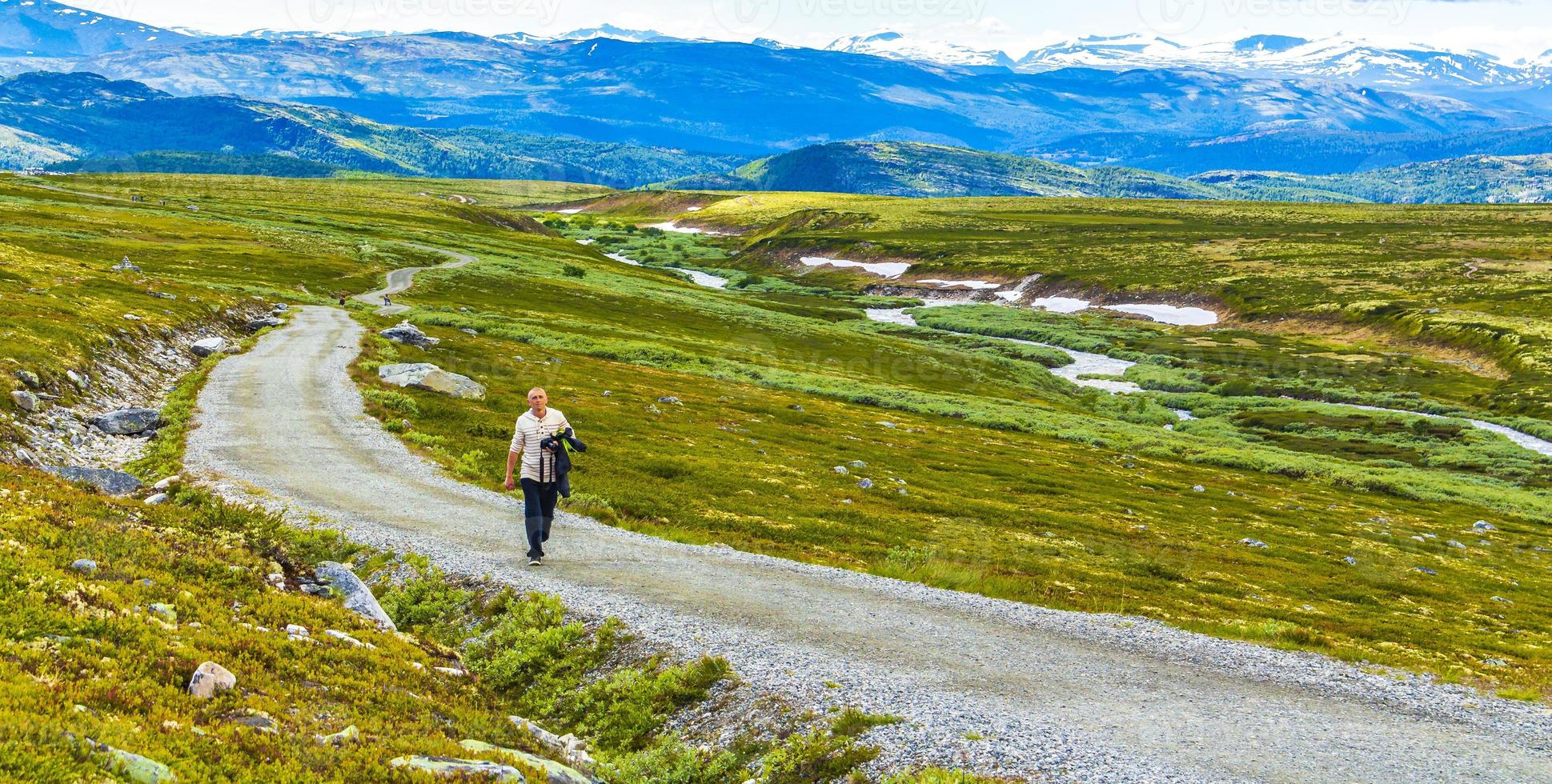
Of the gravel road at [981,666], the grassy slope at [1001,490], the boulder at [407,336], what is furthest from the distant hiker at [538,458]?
the boulder at [407,336]

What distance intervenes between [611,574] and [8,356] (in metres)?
28.4

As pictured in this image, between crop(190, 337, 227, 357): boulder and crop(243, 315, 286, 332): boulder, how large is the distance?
34.3 feet

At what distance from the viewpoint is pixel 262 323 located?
6322cm

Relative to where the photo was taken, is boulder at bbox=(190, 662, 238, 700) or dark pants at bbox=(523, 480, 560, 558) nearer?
boulder at bbox=(190, 662, 238, 700)

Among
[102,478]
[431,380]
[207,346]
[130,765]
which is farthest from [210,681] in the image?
[207,346]

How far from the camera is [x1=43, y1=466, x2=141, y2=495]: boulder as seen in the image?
2245 cm

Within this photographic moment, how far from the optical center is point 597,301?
373 ft

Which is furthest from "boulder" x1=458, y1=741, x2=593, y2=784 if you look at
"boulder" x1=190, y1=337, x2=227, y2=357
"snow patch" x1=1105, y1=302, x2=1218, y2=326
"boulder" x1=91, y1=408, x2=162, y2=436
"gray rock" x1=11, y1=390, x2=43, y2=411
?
"snow patch" x1=1105, y1=302, x2=1218, y2=326

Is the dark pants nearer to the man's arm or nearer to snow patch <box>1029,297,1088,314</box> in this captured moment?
the man's arm

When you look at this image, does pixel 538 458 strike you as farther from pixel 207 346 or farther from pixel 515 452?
pixel 207 346

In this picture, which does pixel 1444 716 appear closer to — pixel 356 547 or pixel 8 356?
pixel 356 547

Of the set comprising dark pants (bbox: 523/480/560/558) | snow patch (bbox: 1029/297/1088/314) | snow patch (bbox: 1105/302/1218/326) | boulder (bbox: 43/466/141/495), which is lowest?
snow patch (bbox: 1029/297/1088/314)

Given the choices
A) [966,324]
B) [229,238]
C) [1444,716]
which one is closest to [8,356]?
[1444,716]

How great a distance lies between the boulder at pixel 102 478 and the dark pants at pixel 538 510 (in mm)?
11626
